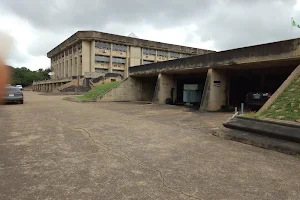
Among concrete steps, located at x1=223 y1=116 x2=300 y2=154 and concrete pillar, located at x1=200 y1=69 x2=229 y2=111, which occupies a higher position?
concrete pillar, located at x1=200 y1=69 x2=229 y2=111

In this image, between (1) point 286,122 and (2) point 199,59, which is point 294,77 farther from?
(2) point 199,59

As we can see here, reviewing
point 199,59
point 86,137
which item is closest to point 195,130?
point 86,137

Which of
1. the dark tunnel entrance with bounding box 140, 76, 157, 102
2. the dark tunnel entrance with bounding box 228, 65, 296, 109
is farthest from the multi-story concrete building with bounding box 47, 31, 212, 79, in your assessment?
the dark tunnel entrance with bounding box 228, 65, 296, 109

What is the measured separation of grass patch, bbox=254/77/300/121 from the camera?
601 cm

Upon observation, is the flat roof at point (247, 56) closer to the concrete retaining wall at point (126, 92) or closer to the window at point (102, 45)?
the concrete retaining wall at point (126, 92)

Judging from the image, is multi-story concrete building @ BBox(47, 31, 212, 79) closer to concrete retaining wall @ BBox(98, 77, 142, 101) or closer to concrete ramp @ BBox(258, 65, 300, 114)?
concrete retaining wall @ BBox(98, 77, 142, 101)

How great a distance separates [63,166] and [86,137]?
2.30 m

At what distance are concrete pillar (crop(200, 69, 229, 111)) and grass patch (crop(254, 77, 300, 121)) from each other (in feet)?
17.3

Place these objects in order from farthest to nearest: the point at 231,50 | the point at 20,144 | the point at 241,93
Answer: the point at 241,93
the point at 231,50
the point at 20,144

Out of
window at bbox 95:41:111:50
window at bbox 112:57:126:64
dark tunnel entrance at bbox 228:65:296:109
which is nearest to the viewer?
dark tunnel entrance at bbox 228:65:296:109

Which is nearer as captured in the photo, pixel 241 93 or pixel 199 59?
pixel 199 59

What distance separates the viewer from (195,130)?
7375mm

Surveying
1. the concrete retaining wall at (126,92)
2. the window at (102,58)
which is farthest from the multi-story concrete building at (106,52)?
the concrete retaining wall at (126,92)

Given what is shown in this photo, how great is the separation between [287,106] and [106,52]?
50.8m
